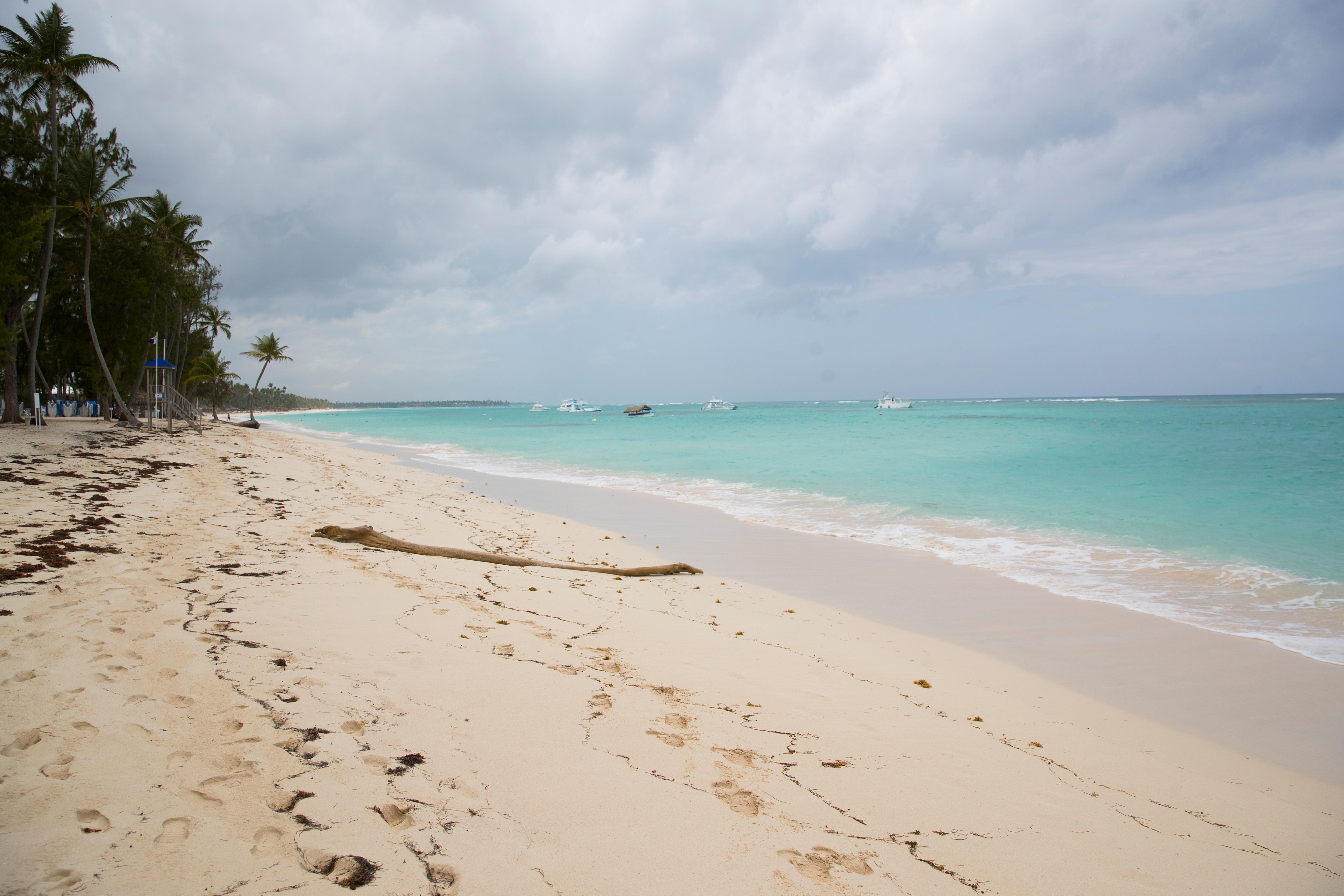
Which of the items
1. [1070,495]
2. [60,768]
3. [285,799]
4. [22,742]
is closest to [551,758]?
[285,799]

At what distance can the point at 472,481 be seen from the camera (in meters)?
18.0

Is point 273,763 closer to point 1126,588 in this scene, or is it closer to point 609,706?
point 609,706

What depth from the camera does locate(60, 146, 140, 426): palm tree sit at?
71.3 feet

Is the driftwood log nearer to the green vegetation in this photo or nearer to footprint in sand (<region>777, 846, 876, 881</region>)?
footprint in sand (<region>777, 846, 876, 881</region>)

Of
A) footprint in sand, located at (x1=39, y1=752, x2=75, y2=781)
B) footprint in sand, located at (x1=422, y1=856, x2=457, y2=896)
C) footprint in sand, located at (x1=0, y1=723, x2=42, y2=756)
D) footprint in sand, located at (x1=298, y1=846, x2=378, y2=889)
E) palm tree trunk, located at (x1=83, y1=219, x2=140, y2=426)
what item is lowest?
footprint in sand, located at (x1=422, y1=856, x2=457, y2=896)

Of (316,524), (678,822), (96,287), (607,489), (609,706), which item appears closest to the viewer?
(678,822)

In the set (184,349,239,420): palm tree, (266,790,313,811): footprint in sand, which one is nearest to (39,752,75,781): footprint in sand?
(266,790,313,811): footprint in sand

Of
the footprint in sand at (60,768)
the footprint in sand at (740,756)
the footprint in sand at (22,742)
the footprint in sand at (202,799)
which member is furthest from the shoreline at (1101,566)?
the footprint in sand at (22,742)

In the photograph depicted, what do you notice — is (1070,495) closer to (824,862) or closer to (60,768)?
(824,862)

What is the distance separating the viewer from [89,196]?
21891 mm

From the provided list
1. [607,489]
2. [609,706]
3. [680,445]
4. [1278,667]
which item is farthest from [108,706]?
[680,445]

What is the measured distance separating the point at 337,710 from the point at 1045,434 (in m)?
44.0

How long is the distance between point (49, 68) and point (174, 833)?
98.2 ft

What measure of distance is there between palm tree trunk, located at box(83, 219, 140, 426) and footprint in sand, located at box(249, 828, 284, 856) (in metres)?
27.6
